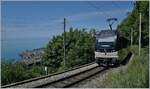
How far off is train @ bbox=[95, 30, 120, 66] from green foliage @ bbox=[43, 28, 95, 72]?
10486mm

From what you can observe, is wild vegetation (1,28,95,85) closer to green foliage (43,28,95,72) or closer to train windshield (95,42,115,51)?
green foliage (43,28,95,72)

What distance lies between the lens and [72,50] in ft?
139

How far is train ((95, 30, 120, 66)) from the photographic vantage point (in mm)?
23844

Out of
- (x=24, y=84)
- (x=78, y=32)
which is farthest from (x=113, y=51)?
(x=78, y=32)

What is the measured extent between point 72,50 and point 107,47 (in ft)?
60.3

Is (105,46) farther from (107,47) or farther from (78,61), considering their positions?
(78,61)

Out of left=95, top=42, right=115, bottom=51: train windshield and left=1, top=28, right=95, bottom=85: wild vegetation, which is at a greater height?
left=95, top=42, right=115, bottom=51: train windshield

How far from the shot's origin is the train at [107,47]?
23844mm

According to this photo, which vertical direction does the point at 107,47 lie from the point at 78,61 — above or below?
above

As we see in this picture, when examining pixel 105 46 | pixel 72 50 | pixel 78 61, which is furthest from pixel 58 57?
pixel 105 46

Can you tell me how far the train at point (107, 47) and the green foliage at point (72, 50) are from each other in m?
10.5

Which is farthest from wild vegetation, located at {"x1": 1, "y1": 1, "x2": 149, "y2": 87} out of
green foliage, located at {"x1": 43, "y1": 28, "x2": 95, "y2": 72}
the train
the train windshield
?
the train windshield

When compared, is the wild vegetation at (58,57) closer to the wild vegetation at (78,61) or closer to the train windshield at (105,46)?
the wild vegetation at (78,61)

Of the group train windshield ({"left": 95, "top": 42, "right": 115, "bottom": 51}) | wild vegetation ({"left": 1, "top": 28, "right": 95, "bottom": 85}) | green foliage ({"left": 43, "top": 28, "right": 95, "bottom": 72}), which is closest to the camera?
wild vegetation ({"left": 1, "top": 28, "right": 95, "bottom": 85})
